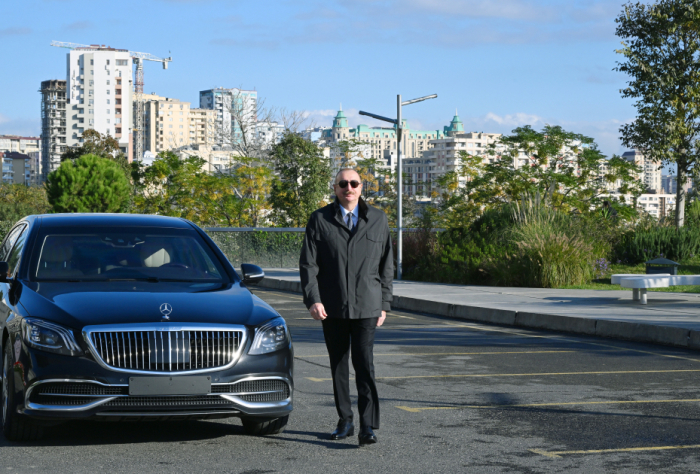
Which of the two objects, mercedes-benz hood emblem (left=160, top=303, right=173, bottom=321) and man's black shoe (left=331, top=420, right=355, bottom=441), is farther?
man's black shoe (left=331, top=420, right=355, bottom=441)

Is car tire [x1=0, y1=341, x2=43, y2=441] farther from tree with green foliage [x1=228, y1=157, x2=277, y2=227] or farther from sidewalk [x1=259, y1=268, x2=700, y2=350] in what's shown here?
tree with green foliage [x1=228, y1=157, x2=277, y2=227]

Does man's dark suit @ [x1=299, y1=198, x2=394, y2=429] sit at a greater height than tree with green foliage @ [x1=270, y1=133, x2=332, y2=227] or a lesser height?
lesser

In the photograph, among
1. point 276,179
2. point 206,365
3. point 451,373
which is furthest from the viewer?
point 276,179

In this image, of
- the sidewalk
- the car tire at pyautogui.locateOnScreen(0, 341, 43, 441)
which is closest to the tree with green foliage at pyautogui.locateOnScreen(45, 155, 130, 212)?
the sidewalk

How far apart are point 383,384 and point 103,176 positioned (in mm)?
50421

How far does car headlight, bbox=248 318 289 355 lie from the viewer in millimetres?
5965

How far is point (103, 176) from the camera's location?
56.4m

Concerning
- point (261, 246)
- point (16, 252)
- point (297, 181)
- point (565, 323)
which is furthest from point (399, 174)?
point (16, 252)

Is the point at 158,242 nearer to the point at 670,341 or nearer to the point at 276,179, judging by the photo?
the point at 670,341

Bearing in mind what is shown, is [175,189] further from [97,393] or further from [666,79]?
[97,393]

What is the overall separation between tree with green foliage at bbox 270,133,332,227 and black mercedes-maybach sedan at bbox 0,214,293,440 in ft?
120

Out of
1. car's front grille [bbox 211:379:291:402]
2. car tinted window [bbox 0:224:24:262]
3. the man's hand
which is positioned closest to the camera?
car's front grille [bbox 211:379:291:402]

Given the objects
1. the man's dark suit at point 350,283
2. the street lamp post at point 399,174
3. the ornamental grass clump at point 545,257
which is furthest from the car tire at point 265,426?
the street lamp post at point 399,174

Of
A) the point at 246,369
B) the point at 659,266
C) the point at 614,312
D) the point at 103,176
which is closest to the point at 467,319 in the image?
the point at 614,312
